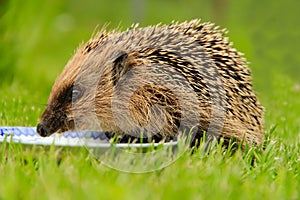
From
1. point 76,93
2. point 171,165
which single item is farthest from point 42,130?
point 171,165

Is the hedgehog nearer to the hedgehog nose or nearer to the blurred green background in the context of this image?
the hedgehog nose

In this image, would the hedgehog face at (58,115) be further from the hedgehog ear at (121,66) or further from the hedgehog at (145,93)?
the hedgehog ear at (121,66)

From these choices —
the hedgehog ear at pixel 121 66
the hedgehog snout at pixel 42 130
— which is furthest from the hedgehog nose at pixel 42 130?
the hedgehog ear at pixel 121 66

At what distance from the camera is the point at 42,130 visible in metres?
4.68

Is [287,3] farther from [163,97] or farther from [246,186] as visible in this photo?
[246,186]

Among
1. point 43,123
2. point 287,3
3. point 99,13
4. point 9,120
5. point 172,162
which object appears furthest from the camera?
point 99,13

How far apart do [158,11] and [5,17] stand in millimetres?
11868

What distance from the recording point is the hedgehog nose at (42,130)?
4.67 meters

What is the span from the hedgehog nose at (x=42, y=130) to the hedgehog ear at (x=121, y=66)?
2.10 ft

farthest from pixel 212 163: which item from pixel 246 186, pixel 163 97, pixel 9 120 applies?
pixel 9 120

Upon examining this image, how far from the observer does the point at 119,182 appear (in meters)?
3.45

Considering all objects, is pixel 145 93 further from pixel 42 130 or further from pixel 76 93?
Answer: pixel 42 130

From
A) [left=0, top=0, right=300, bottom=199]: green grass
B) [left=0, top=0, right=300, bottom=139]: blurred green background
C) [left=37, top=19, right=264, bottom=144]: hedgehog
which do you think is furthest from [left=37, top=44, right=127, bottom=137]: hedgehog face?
[left=0, top=0, right=300, bottom=199]: green grass

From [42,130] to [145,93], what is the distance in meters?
0.80
